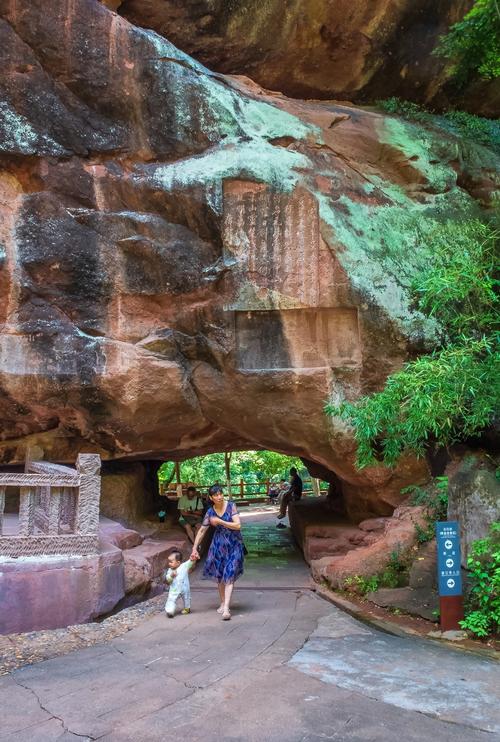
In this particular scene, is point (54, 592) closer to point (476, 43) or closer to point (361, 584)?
point (361, 584)

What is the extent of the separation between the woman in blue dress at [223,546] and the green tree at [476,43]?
7991 mm

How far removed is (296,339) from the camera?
871 centimetres

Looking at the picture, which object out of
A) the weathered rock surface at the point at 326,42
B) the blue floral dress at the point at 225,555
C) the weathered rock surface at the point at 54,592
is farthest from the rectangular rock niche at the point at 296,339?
the weathered rock surface at the point at 326,42

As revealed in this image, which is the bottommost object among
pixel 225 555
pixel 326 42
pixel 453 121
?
pixel 225 555

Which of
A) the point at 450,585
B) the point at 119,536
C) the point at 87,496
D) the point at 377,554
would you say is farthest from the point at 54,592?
the point at 377,554

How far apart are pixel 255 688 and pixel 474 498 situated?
3.63 meters

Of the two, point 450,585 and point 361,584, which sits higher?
point 450,585

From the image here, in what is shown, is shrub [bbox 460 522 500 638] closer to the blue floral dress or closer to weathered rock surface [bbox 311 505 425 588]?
weathered rock surface [bbox 311 505 425 588]

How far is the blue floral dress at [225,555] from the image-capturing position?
20.1ft

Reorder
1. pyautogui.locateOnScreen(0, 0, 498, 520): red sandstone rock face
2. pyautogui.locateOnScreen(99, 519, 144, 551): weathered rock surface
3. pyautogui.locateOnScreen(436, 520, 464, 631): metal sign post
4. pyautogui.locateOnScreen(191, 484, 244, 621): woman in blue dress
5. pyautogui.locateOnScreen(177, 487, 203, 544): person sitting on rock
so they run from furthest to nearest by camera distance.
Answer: pyautogui.locateOnScreen(177, 487, 203, 544): person sitting on rock, pyautogui.locateOnScreen(99, 519, 144, 551): weathered rock surface, pyautogui.locateOnScreen(0, 0, 498, 520): red sandstone rock face, pyautogui.locateOnScreen(191, 484, 244, 621): woman in blue dress, pyautogui.locateOnScreen(436, 520, 464, 631): metal sign post

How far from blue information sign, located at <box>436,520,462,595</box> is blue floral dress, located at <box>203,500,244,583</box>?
2142mm

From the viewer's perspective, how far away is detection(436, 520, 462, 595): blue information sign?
5.63 metres

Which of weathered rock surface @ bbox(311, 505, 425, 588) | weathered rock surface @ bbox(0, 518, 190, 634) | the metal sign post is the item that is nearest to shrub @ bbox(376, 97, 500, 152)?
weathered rock surface @ bbox(311, 505, 425, 588)

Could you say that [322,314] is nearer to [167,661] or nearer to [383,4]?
[167,661]
